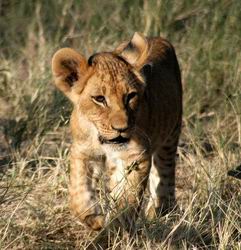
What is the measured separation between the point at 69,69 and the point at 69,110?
1.76 m

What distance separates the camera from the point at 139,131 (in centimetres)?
513

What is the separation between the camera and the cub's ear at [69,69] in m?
4.96

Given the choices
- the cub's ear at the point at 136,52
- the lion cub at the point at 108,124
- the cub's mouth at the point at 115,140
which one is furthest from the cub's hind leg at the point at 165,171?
the cub's mouth at the point at 115,140

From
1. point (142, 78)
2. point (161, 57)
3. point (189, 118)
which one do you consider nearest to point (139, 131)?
point (142, 78)

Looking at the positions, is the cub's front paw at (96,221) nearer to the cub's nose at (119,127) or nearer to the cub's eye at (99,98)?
the cub's nose at (119,127)

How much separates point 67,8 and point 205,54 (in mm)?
1698

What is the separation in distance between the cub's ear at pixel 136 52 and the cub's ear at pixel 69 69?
36 centimetres

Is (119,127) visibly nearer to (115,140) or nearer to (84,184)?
(115,140)

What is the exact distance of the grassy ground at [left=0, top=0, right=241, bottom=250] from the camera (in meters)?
4.93

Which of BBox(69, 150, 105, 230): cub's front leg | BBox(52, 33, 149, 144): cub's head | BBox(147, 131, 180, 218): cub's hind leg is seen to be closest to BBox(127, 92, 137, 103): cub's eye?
BBox(52, 33, 149, 144): cub's head

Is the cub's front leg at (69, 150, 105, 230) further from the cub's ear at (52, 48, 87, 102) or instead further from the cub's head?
the cub's ear at (52, 48, 87, 102)

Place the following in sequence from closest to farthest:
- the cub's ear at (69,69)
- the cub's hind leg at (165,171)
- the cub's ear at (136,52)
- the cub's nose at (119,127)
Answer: the cub's nose at (119,127), the cub's ear at (69,69), the cub's ear at (136,52), the cub's hind leg at (165,171)

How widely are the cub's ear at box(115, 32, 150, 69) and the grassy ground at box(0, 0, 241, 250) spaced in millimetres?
839

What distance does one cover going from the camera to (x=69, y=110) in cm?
677
